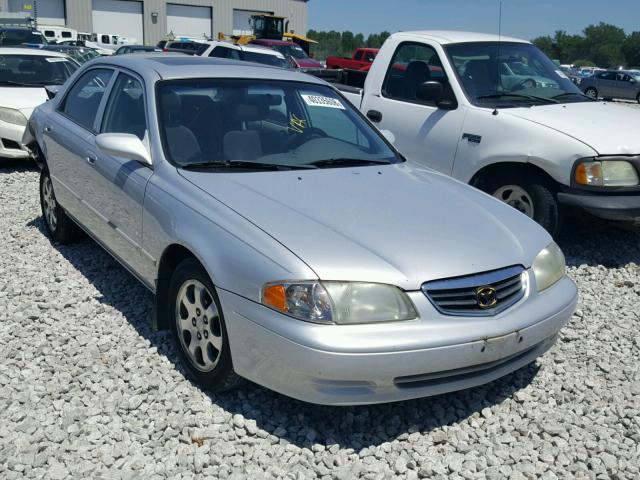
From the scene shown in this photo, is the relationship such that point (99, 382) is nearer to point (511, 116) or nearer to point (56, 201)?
point (56, 201)

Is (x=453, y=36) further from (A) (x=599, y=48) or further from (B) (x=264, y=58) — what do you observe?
(A) (x=599, y=48)

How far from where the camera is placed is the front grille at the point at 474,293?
9.60ft

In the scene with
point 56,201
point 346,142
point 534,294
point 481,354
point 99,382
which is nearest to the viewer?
point 481,354

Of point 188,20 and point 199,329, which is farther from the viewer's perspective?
point 188,20

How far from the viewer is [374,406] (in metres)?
3.39

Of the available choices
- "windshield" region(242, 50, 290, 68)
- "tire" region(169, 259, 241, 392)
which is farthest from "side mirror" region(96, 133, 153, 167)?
"windshield" region(242, 50, 290, 68)

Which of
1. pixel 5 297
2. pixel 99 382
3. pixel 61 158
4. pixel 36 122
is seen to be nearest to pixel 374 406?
pixel 99 382

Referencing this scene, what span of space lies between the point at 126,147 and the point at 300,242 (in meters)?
1.31

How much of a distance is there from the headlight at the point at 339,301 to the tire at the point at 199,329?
1.34 feet

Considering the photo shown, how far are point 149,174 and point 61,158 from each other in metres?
1.65

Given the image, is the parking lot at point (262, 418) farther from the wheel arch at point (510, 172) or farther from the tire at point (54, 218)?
the wheel arch at point (510, 172)

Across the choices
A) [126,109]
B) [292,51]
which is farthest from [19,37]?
[126,109]

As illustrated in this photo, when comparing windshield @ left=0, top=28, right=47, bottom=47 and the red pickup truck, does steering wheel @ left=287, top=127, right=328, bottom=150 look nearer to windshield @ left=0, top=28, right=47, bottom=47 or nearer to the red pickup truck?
the red pickup truck

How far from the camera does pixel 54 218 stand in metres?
5.59
